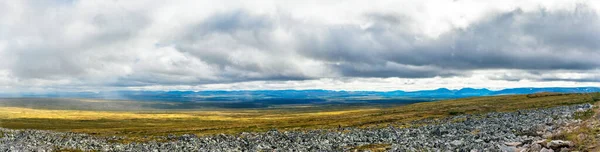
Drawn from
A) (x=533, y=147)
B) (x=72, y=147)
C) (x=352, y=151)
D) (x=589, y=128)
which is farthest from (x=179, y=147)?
(x=589, y=128)

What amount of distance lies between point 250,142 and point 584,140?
41.9m

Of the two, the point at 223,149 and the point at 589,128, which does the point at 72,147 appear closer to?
the point at 223,149

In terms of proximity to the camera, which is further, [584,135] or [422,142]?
[422,142]

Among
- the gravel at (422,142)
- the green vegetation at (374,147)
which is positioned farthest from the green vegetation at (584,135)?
the green vegetation at (374,147)

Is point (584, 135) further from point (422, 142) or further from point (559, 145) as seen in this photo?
point (422, 142)

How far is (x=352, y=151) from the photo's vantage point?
47.2 m

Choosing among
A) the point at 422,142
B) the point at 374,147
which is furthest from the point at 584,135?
the point at 374,147

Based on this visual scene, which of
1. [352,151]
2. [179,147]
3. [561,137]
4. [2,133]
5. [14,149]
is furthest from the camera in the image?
[2,133]

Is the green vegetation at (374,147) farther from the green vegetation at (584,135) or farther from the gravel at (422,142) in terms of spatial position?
the green vegetation at (584,135)

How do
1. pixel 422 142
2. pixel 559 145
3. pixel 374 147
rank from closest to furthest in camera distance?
pixel 559 145 < pixel 422 142 < pixel 374 147

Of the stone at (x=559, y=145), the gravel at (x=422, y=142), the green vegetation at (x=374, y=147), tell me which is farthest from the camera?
the green vegetation at (x=374, y=147)

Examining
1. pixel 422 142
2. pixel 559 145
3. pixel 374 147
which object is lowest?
pixel 374 147

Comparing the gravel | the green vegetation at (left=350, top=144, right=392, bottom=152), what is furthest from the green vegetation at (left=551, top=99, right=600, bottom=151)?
the green vegetation at (left=350, top=144, right=392, bottom=152)

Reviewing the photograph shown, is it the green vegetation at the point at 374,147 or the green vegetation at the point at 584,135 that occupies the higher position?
the green vegetation at the point at 584,135
